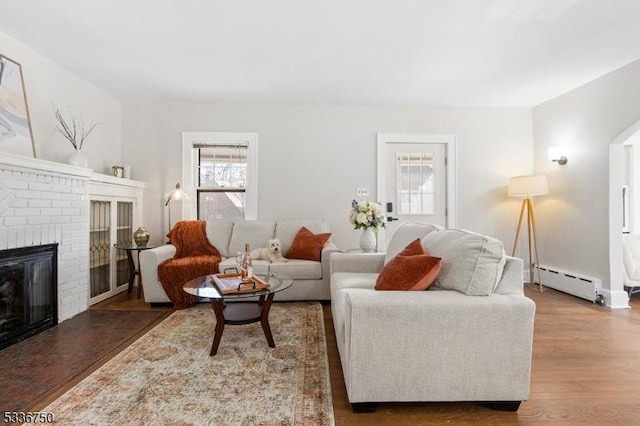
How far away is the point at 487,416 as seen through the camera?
160 centimetres

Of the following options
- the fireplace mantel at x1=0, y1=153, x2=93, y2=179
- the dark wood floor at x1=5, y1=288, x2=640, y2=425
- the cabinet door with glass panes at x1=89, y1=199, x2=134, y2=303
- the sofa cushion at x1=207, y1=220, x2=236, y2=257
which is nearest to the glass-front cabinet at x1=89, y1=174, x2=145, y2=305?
the cabinet door with glass panes at x1=89, y1=199, x2=134, y2=303

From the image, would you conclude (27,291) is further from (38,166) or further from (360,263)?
(360,263)

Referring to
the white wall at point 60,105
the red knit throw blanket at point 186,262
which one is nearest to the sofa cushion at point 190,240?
the red knit throw blanket at point 186,262

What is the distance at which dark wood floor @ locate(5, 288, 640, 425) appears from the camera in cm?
160

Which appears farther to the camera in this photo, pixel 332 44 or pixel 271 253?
pixel 271 253

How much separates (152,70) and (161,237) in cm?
211

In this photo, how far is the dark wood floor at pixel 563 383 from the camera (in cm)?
160

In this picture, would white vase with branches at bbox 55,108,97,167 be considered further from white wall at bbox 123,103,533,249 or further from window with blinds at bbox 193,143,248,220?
window with blinds at bbox 193,143,248,220

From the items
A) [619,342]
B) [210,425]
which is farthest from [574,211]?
[210,425]

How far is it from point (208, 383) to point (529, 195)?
414 cm

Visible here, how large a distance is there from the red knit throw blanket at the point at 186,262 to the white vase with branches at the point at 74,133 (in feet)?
3.92

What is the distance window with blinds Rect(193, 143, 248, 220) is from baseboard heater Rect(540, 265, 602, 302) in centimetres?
411

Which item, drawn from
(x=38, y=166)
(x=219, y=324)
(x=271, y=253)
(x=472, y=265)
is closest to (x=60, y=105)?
(x=38, y=166)

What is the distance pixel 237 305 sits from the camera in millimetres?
2684
